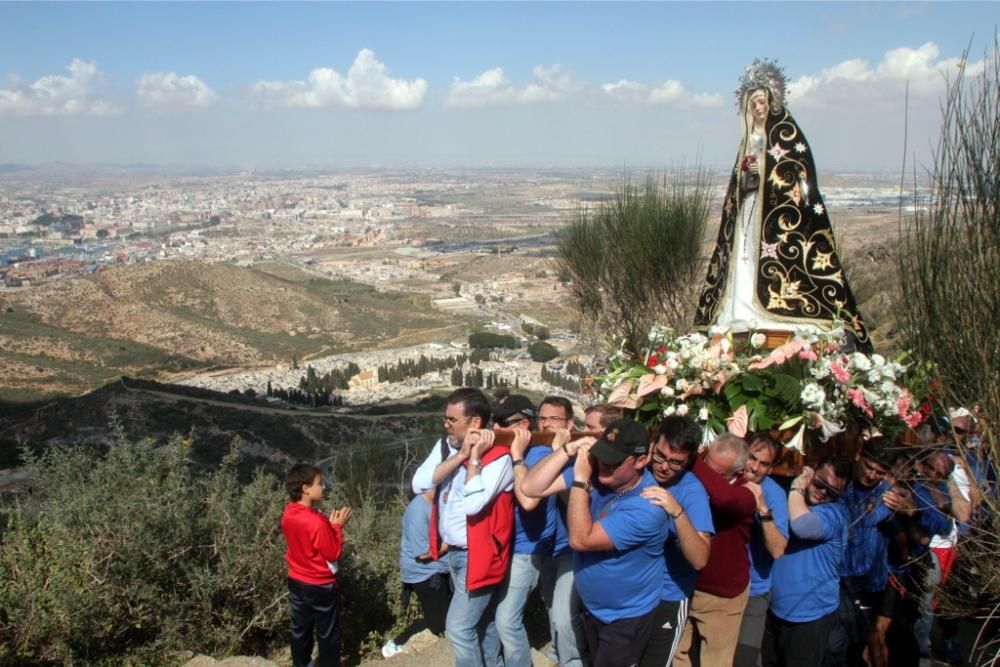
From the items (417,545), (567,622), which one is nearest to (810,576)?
(567,622)

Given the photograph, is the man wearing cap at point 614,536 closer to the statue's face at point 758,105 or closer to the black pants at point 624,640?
the black pants at point 624,640

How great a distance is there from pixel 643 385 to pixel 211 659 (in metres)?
2.64

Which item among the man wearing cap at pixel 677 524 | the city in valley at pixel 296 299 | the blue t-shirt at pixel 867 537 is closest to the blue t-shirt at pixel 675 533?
the man wearing cap at pixel 677 524

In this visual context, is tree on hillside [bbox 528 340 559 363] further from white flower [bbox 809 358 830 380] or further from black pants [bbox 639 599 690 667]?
black pants [bbox 639 599 690 667]

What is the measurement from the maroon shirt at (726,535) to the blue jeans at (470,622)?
987 millimetres

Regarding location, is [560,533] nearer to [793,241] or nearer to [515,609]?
[515,609]

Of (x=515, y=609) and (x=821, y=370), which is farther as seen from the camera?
(x=515, y=609)

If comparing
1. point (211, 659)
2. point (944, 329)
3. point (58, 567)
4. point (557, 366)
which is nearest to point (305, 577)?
point (211, 659)

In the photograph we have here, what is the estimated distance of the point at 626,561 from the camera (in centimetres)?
326

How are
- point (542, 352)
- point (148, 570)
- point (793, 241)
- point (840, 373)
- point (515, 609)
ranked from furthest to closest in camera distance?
1. point (542, 352)
2. point (793, 241)
3. point (148, 570)
4. point (515, 609)
5. point (840, 373)

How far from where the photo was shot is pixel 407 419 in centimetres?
2833

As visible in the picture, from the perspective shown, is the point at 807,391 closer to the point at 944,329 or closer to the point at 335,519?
the point at 944,329

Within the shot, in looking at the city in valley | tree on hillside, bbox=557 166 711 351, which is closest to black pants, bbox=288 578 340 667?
the city in valley

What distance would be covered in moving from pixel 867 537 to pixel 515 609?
1.67m
